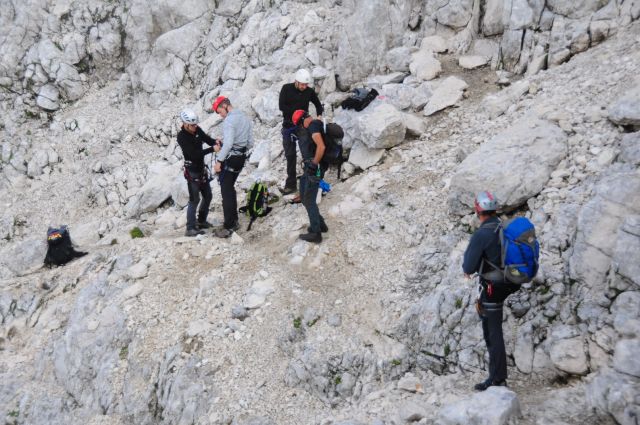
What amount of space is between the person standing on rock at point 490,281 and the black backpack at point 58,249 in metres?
10.7

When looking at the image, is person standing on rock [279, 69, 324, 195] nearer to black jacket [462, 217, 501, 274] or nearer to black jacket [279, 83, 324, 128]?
black jacket [279, 83, 324, 128]

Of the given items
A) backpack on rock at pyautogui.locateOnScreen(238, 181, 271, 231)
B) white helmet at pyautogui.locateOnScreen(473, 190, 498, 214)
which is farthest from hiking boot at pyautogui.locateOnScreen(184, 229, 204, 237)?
white helmet at pyautogui.locateOnScreen(473, 190, 498, 214)

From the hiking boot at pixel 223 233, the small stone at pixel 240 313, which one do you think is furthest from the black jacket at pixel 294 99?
the small stone at pixel 240 313

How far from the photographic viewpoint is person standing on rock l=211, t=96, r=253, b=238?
35.7ft

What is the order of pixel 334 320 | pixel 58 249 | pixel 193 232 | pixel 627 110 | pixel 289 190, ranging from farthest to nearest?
pixel 58 249, pixel 289 190, pixel 193 232, pixel 334 320, pixel 627 110

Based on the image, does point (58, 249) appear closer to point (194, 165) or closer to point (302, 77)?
point (194, 165)

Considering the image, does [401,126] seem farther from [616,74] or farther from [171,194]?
[171,194]

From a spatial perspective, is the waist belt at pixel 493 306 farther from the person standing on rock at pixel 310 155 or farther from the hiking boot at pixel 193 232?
the hiking boot at pixel 193 232

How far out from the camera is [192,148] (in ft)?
36.8

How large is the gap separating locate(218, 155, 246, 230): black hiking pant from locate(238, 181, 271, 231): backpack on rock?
1.38 ft

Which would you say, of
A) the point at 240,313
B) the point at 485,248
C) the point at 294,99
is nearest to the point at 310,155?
the point at 294,99

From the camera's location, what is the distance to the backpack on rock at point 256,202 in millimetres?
12188

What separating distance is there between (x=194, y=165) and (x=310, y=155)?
308cm

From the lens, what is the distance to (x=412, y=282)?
9148 millimetres
